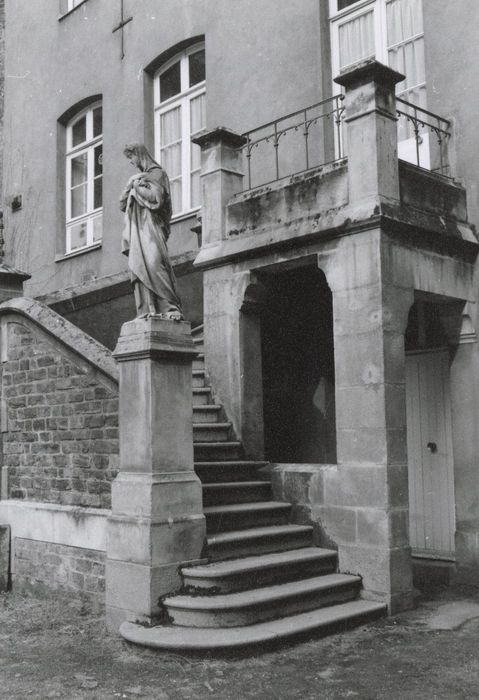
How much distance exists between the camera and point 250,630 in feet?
A: 21.1

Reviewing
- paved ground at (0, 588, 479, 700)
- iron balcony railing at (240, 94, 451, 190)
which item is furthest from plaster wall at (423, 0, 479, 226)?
paved ground at (0, 588, 479, 700)

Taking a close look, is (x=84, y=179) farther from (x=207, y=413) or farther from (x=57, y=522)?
(x=57, y=522)

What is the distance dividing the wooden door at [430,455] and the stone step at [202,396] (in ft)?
7.79

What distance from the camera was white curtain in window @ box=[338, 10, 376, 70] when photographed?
10.5 m

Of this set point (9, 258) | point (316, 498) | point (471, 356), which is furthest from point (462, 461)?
point (9, 258)

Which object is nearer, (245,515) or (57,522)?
(245,515)

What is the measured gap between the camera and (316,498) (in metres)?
8.11

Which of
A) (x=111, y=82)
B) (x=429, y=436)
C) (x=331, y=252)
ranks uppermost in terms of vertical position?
(x=111, y=82)

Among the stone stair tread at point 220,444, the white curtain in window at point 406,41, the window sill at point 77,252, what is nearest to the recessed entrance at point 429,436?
the stone stair tread at point 220,444

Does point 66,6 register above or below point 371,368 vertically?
above

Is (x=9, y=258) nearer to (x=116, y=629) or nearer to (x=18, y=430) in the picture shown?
(x=18, y=430)

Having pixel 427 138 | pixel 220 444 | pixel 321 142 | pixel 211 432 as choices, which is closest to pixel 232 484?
pixel 220 444

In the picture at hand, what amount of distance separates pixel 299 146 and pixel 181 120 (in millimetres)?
3066

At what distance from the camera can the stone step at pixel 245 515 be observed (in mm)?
7703
